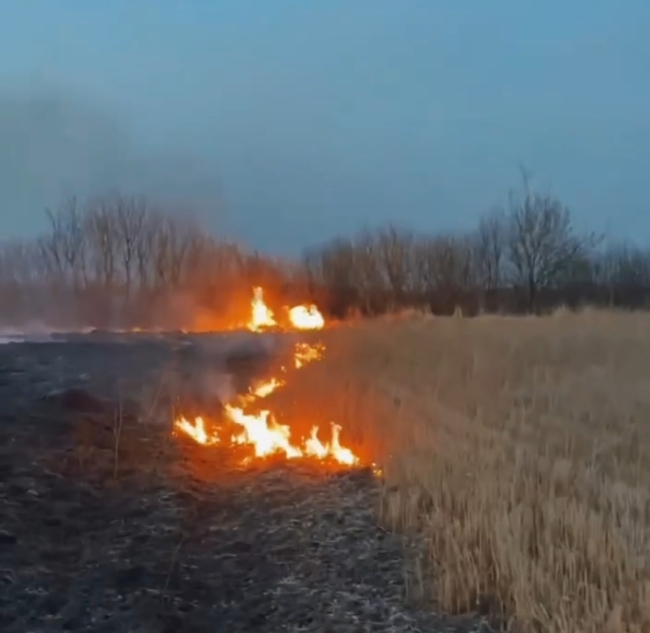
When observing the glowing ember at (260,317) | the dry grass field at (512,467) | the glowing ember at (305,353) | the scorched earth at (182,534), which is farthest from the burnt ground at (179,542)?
the glowing ember at (260,317)

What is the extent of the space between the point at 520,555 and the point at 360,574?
123 cm

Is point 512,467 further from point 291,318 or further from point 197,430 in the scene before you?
point 291,318

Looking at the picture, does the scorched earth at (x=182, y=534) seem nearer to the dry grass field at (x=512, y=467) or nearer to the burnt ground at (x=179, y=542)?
the burnt ground at (x=179, y=542)

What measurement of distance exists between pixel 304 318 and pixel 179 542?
3053 centimetres

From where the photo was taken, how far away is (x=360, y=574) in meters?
6.70

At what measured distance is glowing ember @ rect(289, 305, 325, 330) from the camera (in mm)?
37250

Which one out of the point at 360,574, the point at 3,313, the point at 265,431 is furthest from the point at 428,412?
the point at 3,313

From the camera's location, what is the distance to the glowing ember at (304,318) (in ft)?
122

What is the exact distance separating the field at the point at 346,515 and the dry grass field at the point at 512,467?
0.02m

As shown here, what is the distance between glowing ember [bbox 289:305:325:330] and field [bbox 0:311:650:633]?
22194 mm

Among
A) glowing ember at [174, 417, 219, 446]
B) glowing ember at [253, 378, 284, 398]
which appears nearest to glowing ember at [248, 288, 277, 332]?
glowing ember at [253, 378, 284, 398]

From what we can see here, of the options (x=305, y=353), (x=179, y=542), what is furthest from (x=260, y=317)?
(x=179, y=542)

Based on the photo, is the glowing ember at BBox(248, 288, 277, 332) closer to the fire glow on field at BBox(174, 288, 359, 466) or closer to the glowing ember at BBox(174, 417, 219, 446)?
the fire glow on field at BBox(174, 288, 359, 466)

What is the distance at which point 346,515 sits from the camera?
315 inches
